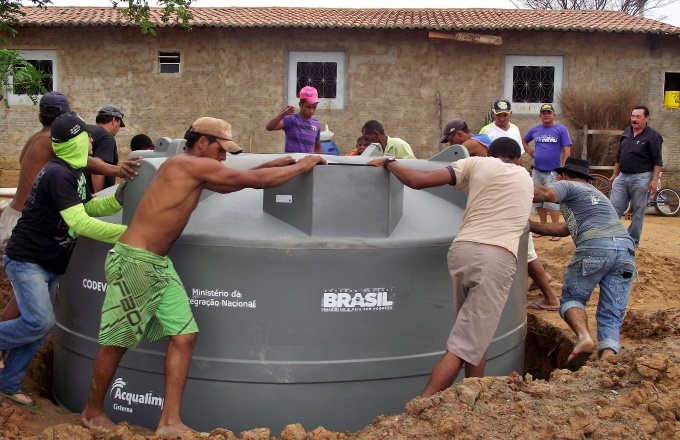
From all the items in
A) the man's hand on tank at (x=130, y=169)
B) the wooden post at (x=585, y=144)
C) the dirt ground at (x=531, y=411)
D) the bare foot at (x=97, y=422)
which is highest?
the man's hand on tank at (x=130, y=169)

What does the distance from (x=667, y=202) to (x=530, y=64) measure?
4205 mm

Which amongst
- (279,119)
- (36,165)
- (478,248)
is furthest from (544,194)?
(36,165)

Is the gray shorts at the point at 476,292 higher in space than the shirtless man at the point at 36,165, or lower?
lower

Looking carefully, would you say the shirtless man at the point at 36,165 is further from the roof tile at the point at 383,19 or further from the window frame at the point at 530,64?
the window frame at the point at 530,64

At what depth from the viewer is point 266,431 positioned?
3.88 m

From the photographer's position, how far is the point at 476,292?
4.35 meters

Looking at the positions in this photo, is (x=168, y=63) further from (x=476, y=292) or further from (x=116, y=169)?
(x=476, y=292)

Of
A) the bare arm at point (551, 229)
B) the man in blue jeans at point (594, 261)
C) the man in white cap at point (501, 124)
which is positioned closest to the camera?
the man in blue jeans at point (594, 261)

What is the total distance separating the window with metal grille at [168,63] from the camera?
17438 mm

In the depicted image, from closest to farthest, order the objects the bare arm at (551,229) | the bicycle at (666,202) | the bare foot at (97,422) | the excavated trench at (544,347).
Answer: the bare foot at (97,422), the bare arm at (551,229), the excavated trench at (544,347), the bicycle at (666,202)

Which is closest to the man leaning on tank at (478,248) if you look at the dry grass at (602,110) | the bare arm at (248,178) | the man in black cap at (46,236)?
the bare arm at (248,178)

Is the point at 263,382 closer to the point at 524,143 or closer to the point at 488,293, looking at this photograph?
the point at 488,293

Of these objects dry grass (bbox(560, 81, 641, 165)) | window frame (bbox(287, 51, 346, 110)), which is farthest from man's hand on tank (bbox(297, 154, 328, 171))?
dry grass (bbox(560, 81, 641, 165))

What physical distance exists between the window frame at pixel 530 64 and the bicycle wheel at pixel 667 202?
3202 mm
